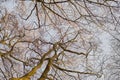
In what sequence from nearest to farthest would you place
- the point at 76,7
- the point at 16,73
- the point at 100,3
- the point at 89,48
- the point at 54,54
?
the point at 100,3, the point at 76,7, the point at 54,54, the point at 89,48, the point at 16,73

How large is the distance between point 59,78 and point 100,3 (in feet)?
13.4

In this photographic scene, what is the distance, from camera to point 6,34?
592 inches

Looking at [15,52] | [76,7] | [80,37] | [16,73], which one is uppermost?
[76,7]

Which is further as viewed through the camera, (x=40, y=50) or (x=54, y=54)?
(x=40, y=50)

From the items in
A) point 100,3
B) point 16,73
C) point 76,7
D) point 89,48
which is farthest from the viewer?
point 16,73

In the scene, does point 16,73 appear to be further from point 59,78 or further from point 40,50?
point 59,78

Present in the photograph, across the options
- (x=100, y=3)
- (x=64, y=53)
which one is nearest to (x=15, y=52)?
(x=64, y=53)

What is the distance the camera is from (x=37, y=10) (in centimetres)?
1024

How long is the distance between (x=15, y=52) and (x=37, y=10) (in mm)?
4807

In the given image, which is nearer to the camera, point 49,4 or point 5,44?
point 49,4

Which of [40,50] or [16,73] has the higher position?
[40,50]

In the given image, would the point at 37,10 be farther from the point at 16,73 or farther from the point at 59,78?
the point at 16,73

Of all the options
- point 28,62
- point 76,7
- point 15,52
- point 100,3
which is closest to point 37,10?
point 76,7

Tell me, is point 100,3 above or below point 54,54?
above
